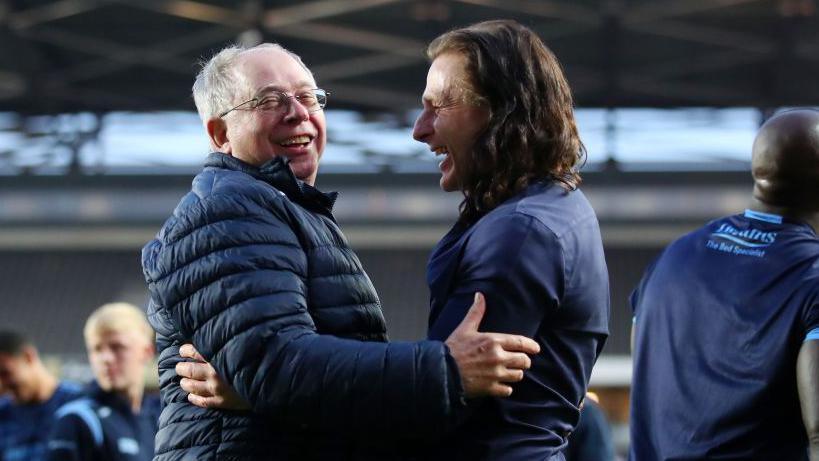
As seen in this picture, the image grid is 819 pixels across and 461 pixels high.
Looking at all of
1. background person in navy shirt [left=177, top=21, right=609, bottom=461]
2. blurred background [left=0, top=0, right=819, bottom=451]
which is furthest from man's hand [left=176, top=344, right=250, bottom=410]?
blurred background [left=0, top=0, right=819, bottom=451]

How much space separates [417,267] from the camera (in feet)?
59.2

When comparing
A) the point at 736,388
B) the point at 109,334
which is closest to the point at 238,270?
the point at 736,388

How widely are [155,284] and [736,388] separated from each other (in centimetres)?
163

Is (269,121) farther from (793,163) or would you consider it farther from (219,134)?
(793,163)

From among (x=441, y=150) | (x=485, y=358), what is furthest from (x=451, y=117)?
(x=485, y=358)

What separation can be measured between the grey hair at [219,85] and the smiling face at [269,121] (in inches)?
0.8

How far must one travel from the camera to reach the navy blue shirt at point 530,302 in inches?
109

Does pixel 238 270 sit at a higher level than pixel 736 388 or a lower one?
higher

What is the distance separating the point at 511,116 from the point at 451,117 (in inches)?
5.8

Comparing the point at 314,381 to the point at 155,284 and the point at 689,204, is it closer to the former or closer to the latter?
the point at 155,284

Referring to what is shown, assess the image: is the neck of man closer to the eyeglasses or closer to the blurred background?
the eyeglasses

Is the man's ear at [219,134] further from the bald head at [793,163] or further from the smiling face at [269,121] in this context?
the bald head at [793,163]

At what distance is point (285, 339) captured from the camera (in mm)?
2689

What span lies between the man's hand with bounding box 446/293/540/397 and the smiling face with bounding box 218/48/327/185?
2.41ft
